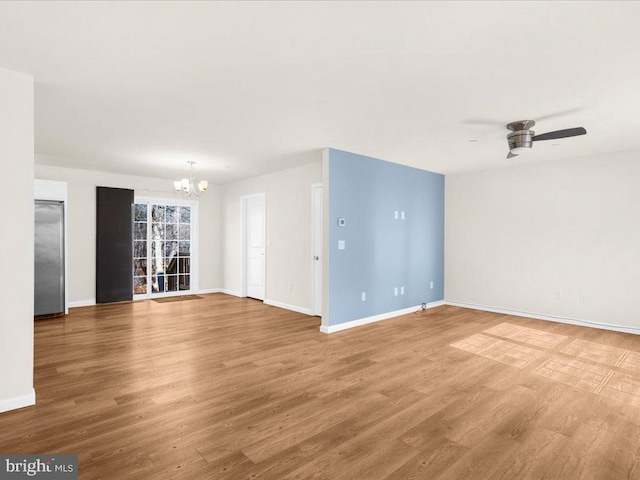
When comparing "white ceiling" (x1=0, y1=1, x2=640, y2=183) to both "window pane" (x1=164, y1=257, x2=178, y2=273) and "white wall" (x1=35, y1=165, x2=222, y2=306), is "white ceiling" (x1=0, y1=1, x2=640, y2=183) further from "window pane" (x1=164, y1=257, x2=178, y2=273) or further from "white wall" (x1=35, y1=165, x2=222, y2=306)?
"window pane" (x1=164, y1=257, x2=178, y2=273)

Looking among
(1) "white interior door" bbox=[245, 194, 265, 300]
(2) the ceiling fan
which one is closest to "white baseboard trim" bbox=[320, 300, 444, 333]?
(1) "white interior door" bbox=[245, 194, 265, 300]

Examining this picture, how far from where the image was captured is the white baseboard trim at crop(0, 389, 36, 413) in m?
2.67

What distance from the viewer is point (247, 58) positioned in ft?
8.36

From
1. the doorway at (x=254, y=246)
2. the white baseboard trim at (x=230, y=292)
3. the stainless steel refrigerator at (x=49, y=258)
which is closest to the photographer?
the stainless steel refrigerator at (x=49, y=258)

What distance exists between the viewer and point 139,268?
7566 mm

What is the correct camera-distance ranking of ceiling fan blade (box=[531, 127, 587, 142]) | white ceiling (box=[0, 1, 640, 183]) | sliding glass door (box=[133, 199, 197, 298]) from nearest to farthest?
white ceiling (box=[0, 1, 640, 183]) → ceiling fan blade (box=[531, 127, 587, 142]) → sliding glass door (box=[133, 199, 197, 298])

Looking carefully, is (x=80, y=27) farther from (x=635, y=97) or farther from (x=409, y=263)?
(x=409, y=263)

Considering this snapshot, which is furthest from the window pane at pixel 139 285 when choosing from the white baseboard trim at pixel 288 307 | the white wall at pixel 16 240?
the white wall at pixel 16 240

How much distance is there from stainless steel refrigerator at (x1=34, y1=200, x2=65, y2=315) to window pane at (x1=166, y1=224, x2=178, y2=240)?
2247 mm

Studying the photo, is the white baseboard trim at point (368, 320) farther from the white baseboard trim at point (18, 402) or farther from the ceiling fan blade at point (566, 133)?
the ceiling fan blade at point (566, 133)

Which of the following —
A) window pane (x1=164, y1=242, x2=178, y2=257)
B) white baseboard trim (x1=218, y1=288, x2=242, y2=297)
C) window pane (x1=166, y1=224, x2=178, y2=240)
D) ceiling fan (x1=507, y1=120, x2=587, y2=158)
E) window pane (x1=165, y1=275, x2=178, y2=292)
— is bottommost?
white baseboard trim (x1=218, y1=288, x2=242, y2=297)

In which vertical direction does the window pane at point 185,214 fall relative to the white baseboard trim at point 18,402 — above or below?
above

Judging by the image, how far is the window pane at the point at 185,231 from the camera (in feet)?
26.8

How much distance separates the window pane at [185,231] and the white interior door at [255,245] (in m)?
1.47
